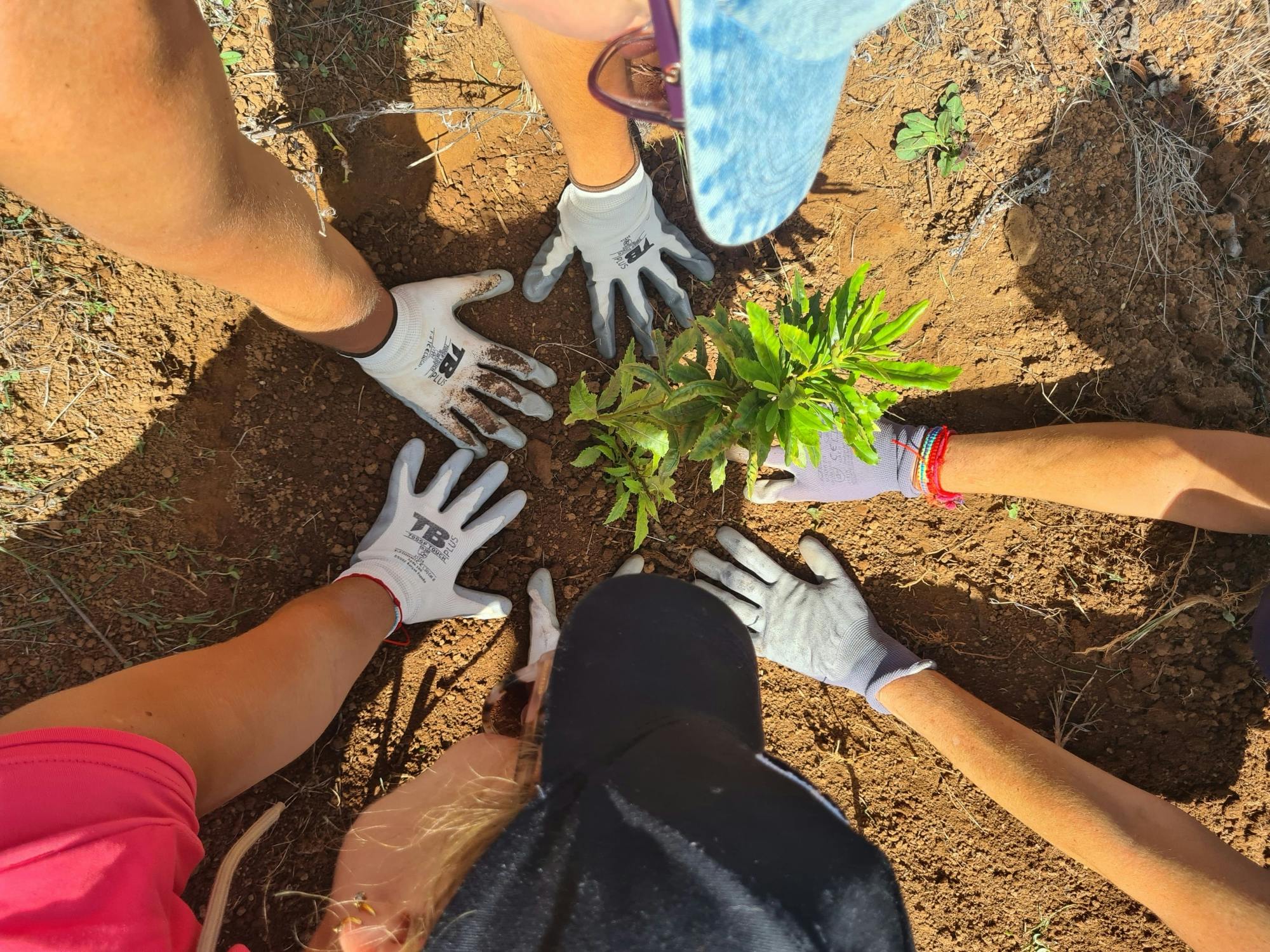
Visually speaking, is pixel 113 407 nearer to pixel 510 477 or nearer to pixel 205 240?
pixel 205 240

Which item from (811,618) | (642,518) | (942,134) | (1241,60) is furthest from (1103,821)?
(1241,60)

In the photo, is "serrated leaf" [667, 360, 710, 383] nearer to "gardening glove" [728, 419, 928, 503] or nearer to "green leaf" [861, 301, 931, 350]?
"green leaf" [861, 301, 931, 350]

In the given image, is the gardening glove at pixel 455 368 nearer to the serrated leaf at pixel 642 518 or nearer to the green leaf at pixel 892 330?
the serrated leaf at pixel 642 518

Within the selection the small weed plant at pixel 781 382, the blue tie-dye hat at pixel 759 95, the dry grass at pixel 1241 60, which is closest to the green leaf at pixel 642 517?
the small weed plant at pixel 781 382

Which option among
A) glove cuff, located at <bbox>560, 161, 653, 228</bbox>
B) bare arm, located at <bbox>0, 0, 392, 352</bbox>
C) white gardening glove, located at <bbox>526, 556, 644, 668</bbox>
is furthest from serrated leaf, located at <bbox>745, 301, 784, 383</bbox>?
bare arm, located at <bbox>0, 0, 392, 352</bbox>

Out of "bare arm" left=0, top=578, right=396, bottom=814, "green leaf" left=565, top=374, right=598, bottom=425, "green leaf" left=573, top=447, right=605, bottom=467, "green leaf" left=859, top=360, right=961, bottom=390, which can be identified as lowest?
"bare arm" left=0, top=578, right=396, bottom=814

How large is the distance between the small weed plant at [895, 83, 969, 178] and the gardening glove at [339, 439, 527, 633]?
173 cm

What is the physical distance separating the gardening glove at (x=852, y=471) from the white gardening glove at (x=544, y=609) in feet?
1.51

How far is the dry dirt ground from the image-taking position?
2.00 metres

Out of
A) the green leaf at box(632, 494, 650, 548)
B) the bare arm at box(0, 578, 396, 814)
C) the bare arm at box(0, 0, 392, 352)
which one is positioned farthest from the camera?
the green leaf at box(632, 494, 650, 548)

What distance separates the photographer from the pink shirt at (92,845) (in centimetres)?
103

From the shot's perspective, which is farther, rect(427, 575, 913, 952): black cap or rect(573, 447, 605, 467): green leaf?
rect(573, 447, 605, 467): green leaf

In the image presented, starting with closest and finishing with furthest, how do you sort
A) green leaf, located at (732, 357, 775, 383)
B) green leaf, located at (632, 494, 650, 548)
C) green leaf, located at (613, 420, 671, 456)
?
green leaf, located at (732, 357, 775, 383), green leaf, located at (613, 420, 671, 456), green leaf, located at (632, 494, 650, 548)

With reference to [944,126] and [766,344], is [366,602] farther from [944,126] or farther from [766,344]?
[944,126]
